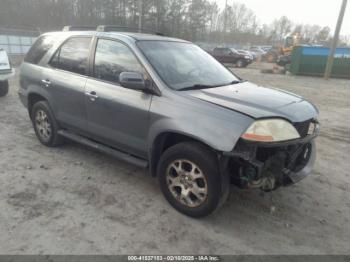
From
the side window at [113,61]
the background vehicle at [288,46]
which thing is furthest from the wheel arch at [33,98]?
the background vehicle at [288,46]

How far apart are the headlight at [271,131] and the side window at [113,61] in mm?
1418

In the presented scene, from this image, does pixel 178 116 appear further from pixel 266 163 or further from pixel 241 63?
pixel 241 63

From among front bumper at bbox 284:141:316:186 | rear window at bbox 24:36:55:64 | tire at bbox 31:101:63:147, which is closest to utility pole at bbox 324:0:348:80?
front bumper at bbox 284:141:316:186

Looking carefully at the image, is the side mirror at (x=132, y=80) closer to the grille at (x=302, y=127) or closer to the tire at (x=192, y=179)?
the tire at (x=192, y=179)

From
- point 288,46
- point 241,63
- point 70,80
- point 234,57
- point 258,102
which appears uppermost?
Result: point 288,46

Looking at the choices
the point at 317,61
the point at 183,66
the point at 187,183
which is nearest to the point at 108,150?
the point at 187,183

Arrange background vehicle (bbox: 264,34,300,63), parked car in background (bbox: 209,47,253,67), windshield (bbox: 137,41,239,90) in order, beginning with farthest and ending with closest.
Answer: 1. background vehicle (bbox: 264,34,300,63)
2. parked car in background (bbox: 209,47,253,67)
3. windshield (bbox: 137,41,239,90)

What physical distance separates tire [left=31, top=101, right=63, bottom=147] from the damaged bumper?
299cm

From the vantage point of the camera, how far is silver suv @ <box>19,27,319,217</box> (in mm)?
2748

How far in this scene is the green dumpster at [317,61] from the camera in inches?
735

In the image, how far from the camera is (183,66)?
361 centimetres

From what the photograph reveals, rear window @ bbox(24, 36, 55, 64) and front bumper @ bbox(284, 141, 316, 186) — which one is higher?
rear window @ bbox(24, 36, 55, 64)

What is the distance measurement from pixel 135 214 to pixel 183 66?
1.85 metres

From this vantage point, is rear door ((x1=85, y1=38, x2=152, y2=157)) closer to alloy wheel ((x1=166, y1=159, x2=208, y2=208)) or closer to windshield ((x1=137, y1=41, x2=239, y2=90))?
windshield ((x1=137, y1=41, x2=239, y2=90))
